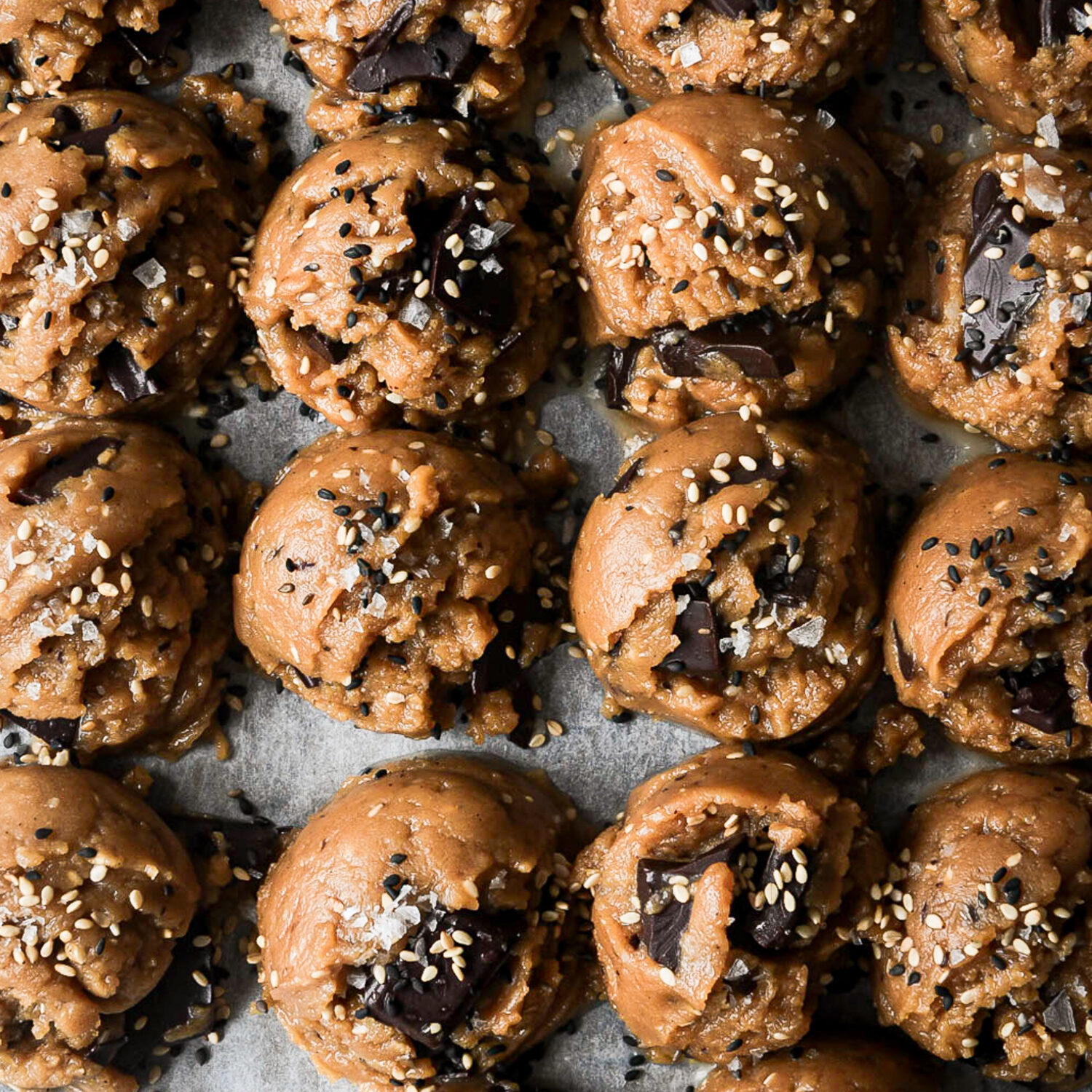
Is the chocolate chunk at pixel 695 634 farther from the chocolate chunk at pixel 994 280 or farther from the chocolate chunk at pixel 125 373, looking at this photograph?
the chocolate chunk at pixel 125 373

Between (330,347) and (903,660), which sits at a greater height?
(330,347)

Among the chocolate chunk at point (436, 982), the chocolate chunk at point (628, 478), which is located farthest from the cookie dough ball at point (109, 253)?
the chocolate chunk at point (436, 982)

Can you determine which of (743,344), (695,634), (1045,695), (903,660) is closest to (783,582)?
(695,634)

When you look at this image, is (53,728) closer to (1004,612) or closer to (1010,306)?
(1004,612)

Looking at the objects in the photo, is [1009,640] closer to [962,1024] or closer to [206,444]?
[962,1024]

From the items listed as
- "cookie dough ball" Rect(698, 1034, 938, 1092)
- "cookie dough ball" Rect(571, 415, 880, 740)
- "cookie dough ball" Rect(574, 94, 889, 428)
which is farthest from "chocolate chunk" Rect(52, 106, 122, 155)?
"cookie dough ball" Rect(698, 1034, 938, 1092)

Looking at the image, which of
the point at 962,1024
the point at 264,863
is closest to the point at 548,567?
the point at 264,863
